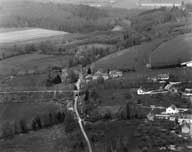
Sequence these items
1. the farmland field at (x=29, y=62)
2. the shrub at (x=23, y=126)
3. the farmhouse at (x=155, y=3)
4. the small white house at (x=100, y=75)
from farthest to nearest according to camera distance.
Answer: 1. the farmhouse at (x=155, y=3)
2. the farmland field at (x=29, y=62)
3. the small white house at (x=100, y=75)
4. the shrub at (x=23, y=126)

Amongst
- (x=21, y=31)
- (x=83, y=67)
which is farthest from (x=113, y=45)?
(x=21, y=31)

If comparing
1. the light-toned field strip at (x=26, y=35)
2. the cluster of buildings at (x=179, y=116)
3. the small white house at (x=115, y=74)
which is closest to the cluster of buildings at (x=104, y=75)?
the small white house at (x=115, y=74)

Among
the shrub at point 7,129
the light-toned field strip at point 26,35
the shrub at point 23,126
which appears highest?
the light-toned field strip at point 26,35

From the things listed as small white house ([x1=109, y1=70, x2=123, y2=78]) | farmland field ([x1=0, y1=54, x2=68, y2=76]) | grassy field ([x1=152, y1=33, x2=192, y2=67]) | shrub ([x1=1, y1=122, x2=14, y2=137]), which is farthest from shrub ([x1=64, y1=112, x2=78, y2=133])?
farmland field ([x1=0, y1=54, x2=68, y2=76])

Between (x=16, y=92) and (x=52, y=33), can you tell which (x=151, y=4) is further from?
(x=16, y=92)

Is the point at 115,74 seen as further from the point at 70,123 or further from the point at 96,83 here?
the point at 70,123

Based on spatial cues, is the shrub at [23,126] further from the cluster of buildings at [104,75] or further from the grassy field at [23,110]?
the cluster of buildings at [104,75]

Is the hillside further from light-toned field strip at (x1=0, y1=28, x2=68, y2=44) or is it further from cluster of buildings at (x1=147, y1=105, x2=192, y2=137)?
cluster of buildings at (x1=147, y1=105, x2=192, y2=137)
